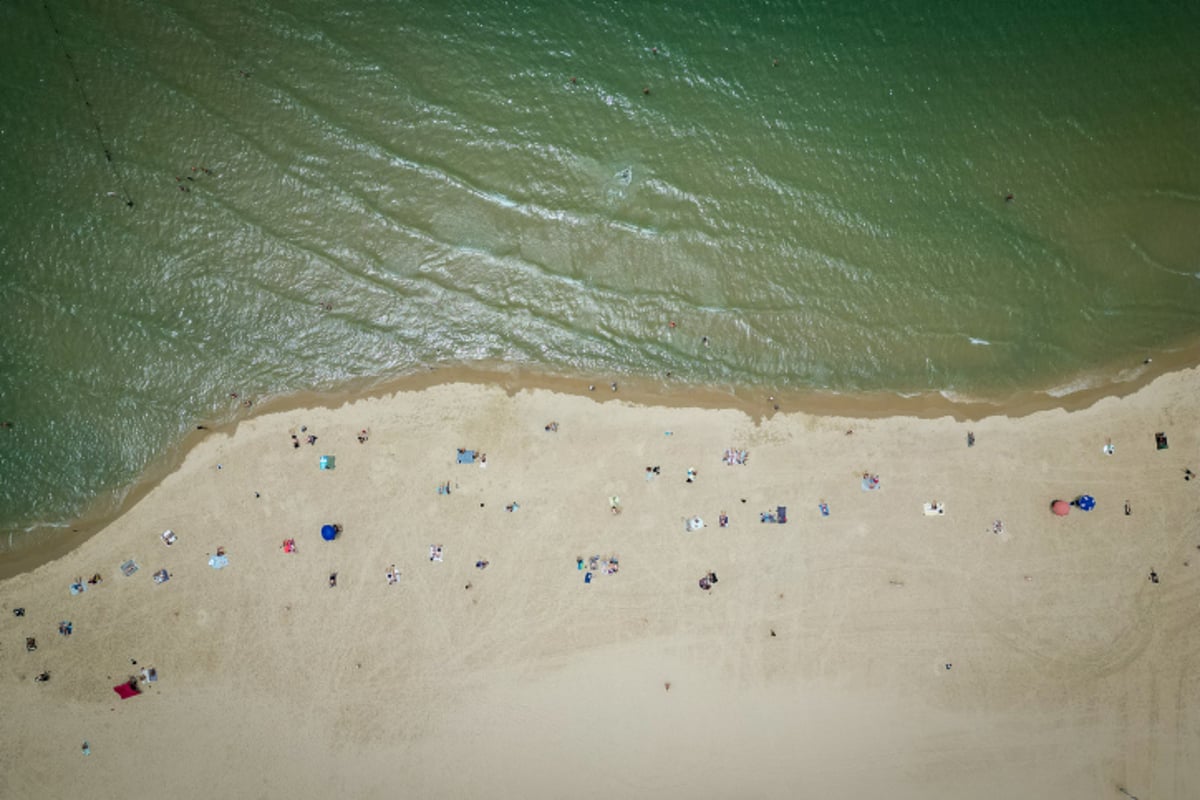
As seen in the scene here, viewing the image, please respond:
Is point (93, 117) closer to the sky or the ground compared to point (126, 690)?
closer to the sky

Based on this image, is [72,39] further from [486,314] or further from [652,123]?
[652,123]

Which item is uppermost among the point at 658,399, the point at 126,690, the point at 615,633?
the point at 658,399

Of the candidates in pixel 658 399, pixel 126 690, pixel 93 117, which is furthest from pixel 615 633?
pixel 93 117

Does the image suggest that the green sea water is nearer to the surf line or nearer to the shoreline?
the surf line

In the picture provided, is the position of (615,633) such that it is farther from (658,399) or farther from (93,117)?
(93,117)

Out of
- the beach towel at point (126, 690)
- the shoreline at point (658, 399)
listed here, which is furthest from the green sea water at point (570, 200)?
the beach towel at point (126, 690)

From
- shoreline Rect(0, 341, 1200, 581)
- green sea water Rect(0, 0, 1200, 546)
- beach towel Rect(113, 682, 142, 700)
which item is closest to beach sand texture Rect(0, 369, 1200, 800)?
beach towel Rect(113, 682, 142, 700)
